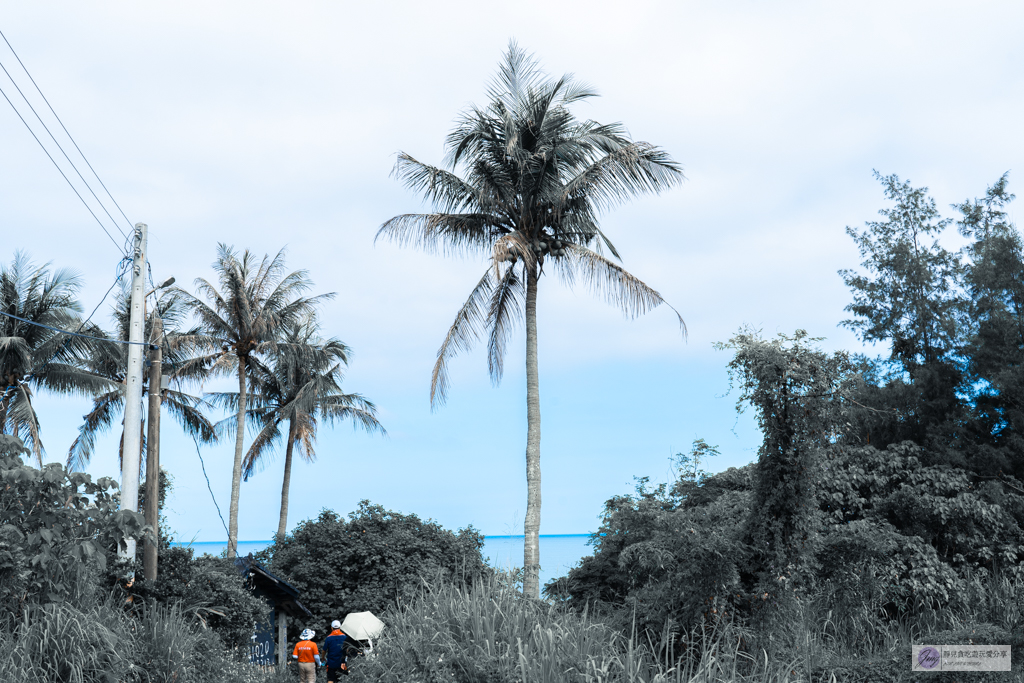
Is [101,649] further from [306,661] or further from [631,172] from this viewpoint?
[631,172]

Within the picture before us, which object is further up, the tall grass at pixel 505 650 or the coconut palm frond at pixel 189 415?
the coconut palm frond at pixel 189 415

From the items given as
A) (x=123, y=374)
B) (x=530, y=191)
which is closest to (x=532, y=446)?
(x=530, y=191)

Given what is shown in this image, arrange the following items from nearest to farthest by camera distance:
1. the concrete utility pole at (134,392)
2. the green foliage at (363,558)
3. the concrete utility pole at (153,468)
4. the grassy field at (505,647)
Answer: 1. the grassy field at (505,647)
2. the concrete utility pole at (153,468)
3. the concrete utility pole at (134,392)
4. the green foliage at (363,558)

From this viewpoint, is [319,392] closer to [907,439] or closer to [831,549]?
[907,439]

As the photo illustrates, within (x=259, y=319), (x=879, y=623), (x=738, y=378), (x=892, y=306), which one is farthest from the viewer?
(x=259, y=319)

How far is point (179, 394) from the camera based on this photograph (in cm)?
3200

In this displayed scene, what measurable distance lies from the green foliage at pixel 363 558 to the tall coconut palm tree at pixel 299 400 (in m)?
10.2

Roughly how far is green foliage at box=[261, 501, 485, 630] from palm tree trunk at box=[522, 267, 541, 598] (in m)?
3.29

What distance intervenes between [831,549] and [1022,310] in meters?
11.0

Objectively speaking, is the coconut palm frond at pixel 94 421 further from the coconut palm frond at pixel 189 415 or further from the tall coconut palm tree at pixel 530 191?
the tall coconut palm tree at pixel 530 191

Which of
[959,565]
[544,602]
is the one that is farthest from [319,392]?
[544,602]

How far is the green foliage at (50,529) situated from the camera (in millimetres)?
9195

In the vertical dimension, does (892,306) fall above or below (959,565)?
above

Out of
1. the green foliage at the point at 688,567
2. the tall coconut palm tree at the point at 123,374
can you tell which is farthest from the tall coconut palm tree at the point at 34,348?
the green foliage at the point at 688,567
